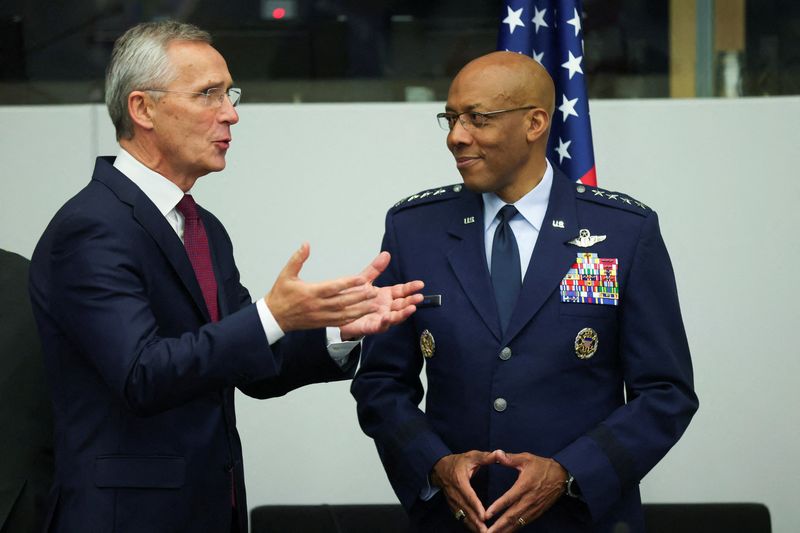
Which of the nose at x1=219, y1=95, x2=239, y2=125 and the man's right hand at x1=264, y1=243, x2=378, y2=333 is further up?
the nose at x1=219, y1=95, x2=239, y2=125

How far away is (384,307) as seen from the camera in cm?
220

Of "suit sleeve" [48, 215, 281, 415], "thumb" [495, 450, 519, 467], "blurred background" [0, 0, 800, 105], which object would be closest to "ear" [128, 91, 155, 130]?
"suit sleeve" [48, 215, 281, 415]

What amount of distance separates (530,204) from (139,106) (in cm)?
91

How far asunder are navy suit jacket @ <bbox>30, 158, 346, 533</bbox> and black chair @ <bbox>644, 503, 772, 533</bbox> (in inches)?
85.2

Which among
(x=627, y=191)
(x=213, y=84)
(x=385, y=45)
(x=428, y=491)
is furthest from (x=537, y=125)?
(x=385, y=45)

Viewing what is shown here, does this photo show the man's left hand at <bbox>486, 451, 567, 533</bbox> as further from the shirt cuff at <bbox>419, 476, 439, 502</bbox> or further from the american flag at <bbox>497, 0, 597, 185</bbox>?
the american flag at <bbox>497, 0, 597, 185</bbox>

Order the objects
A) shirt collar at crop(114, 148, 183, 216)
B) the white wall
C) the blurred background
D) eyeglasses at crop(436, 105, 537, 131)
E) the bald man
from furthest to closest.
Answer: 1. the blurred background
2. the white wall
3. eyeglasses at crop(436, 105, 537, 131)
4. the bald man
5. shirt collar at crop(114, 148, 183, 216)

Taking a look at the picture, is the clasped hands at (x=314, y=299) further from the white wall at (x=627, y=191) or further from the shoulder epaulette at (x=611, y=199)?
the white wall at (x=627, y=191)

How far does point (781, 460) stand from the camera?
4.16 metres

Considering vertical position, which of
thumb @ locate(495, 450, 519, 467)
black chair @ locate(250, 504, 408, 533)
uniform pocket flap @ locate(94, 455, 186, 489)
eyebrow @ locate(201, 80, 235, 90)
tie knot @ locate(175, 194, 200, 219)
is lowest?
black chair @ locate(250, 504, 408, 533)

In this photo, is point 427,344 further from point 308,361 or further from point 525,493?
point 525,493

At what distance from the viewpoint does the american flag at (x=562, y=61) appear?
345 centimetres

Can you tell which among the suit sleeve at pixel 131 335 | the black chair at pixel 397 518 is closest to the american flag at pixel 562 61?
the black chair at pixel 397 518

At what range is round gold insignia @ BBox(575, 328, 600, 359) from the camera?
7.98 ft
